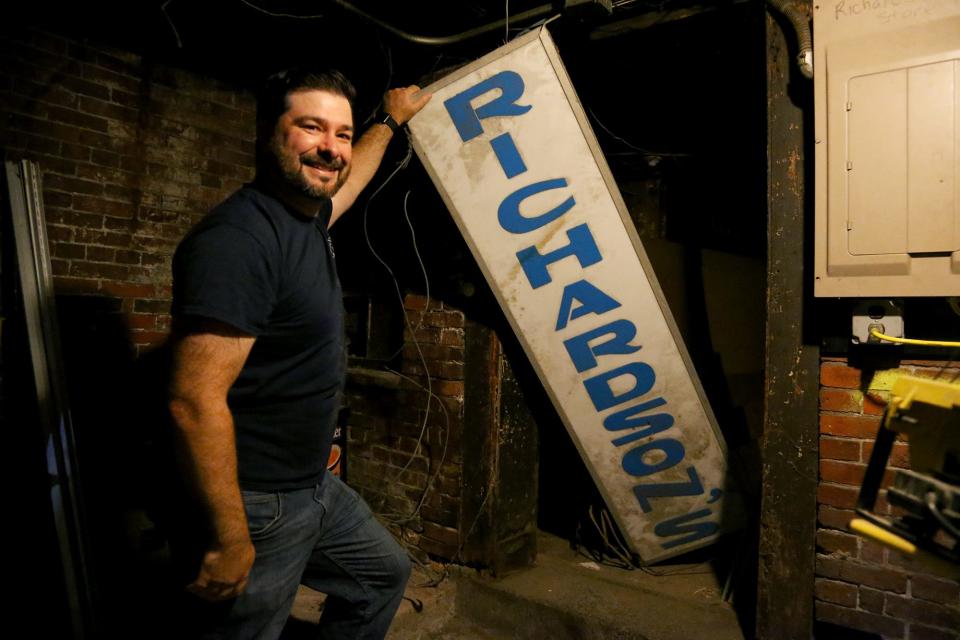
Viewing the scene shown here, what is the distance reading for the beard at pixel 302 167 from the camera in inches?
66.0

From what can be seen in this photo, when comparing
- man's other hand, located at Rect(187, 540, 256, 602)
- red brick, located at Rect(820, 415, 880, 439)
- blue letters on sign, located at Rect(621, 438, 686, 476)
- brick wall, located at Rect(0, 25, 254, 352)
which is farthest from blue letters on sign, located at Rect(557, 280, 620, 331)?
brick wall, located at Rect(0, 25, 254, 352)

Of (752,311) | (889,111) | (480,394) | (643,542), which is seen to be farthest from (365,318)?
(889,111)

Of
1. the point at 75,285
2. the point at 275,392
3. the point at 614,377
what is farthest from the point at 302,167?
the point at 75,285

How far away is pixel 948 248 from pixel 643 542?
1.71m

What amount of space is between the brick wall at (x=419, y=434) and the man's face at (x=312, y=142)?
129 centimetres

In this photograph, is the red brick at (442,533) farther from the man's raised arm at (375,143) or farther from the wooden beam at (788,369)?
the man's raised arm at (375,143)

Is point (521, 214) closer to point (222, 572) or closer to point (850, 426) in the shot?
point (850, 426)

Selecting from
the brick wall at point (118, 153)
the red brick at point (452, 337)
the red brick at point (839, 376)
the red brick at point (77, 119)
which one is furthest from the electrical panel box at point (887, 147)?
the red brick at point (77, 119)

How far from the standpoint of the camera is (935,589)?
6.32 ft

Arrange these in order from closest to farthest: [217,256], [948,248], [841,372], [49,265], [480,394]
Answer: [217,256]
[948,248]
[841,372]
[49,265]
[480,394]

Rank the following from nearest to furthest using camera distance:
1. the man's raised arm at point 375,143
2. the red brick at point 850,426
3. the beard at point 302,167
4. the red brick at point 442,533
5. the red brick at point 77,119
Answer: the beard at point 302,167 < the red brick at point 850,426 < the man's raised arm at point 375,143 < the red brick at point 77,119 < the red brick at point 442,533

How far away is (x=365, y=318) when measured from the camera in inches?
138

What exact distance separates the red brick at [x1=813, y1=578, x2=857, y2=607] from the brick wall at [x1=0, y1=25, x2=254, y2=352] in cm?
337

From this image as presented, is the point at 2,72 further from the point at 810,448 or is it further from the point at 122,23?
the point at 810,448
